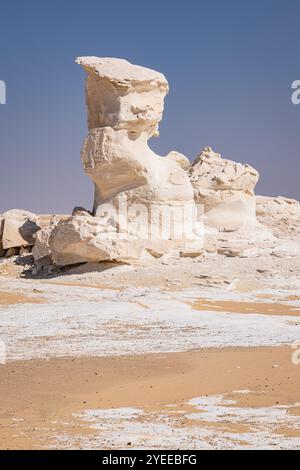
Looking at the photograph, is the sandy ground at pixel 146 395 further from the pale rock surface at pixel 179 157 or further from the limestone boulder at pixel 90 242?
the pale rock surface at pixel 179 157

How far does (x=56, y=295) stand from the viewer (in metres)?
17.3

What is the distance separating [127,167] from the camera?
22828 millimetres

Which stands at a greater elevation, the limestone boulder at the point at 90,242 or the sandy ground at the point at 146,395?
the sandy ground at the point at 146,395

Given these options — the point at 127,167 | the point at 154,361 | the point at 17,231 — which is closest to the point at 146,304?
the point at 154,361

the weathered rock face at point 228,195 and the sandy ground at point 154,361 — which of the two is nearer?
the sandy ground at point 154,361

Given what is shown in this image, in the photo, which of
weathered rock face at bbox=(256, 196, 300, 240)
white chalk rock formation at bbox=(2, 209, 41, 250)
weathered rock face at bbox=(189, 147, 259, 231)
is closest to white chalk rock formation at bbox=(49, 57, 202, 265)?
weathered rock face at bbox=(189, 147, 259, 231)

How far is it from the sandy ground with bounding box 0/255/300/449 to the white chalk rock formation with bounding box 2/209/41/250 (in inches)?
225

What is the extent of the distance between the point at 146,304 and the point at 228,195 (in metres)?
11.6

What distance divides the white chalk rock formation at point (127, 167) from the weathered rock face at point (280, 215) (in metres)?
5.92

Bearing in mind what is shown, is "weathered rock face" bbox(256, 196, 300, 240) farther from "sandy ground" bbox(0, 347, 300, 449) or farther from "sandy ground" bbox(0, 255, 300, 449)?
"sandy ground" bbox(0, 347, 300, 449)

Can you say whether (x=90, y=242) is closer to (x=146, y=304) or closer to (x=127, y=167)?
(x=127, y=167)

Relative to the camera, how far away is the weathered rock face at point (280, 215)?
29219 mm

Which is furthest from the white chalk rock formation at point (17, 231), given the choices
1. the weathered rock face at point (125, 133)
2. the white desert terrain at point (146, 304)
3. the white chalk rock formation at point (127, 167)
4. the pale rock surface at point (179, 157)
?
the pale rock surface at point (179, 157)

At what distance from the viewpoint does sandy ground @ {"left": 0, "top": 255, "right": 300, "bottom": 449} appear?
6.32m
